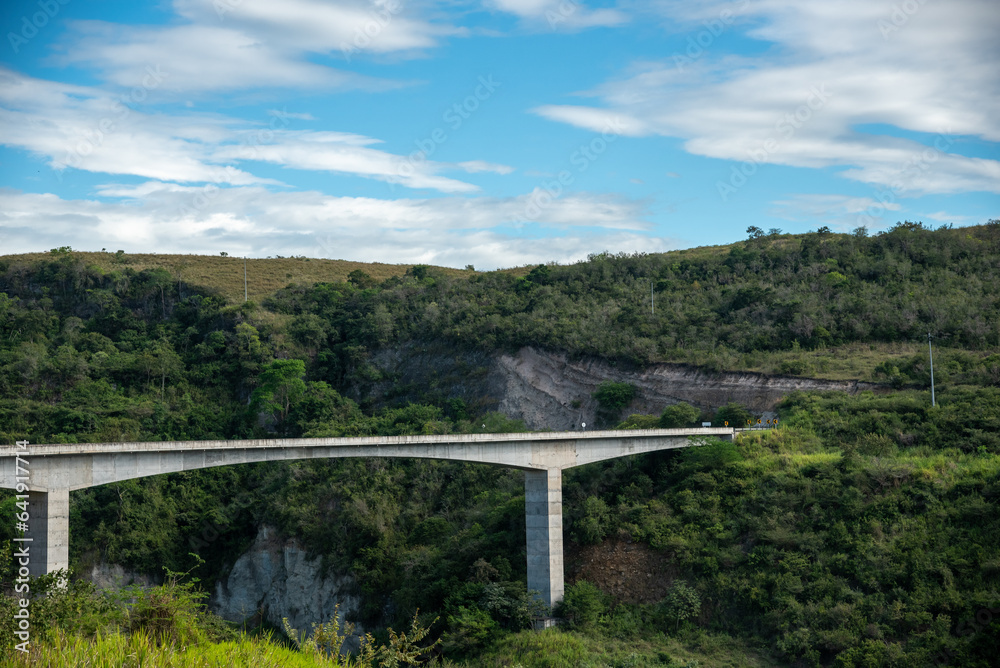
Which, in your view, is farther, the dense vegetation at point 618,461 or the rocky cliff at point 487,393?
the rocky cliff at point 487,393

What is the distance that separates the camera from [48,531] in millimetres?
31578

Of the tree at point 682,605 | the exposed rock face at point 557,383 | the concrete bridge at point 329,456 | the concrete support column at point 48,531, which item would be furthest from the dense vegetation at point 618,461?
the concrete support column at point 48,531

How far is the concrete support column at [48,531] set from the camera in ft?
103

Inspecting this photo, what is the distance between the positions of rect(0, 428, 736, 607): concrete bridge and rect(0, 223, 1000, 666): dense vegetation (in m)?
1.94

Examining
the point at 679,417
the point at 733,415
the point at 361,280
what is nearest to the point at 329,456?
the point at 679,417

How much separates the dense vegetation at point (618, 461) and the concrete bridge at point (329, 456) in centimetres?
194

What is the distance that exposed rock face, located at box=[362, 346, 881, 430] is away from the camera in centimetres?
5722

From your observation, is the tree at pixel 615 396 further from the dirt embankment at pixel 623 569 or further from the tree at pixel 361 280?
the tree at pixel 361 280

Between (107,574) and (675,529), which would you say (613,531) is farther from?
(107,574)

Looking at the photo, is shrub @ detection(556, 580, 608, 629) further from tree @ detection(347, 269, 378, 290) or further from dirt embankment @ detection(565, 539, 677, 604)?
tree @ detection(347, 269, 378, 290)

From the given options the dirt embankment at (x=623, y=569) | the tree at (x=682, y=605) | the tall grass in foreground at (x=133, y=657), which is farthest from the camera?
the dirt embankment at (x=623, y=569)

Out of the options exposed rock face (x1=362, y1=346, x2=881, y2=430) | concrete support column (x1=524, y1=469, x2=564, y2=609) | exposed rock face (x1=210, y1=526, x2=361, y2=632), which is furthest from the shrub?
exposed rock face (x1=362, y1=346, x2=881, y2=430)

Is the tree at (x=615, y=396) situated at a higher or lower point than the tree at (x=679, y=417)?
higher

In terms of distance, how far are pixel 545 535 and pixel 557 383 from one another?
24359mm
